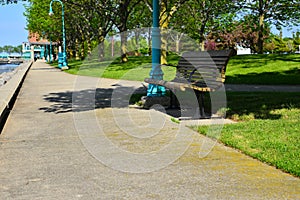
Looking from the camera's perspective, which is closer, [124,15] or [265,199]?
[265,199]

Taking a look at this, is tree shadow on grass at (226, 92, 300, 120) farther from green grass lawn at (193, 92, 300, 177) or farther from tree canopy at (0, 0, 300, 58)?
tree canopy at (0, 0, 300, 58)

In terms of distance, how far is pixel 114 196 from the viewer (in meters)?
3.85

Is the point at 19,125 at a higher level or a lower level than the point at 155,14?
lower

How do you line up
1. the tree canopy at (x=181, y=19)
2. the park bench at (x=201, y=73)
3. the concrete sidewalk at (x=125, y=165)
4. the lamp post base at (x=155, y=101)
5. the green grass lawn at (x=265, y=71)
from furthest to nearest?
the tree canopy at (x=181, y=19), the green grass lawn at (x=265, y=71), the lamp post base at (x=155, y=101), the park bench at (x=201, y=73), the concrete sidewalk at (x=125, y=165)

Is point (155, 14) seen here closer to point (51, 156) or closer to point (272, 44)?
point (51, 156)

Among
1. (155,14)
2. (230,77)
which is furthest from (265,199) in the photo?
(230,77)

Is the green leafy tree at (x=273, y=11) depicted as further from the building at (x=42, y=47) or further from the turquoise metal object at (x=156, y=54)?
the building at (x=42, y=47)

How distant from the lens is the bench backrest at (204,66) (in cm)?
755

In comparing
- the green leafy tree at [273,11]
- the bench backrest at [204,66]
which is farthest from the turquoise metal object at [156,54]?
the green leafy tree at [273,11]

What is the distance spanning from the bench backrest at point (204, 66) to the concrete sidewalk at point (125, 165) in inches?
45.9

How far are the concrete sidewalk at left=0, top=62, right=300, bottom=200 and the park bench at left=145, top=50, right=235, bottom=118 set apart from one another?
76cm

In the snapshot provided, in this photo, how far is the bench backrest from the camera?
7555 mm

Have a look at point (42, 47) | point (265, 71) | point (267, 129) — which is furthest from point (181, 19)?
point (42, 47)

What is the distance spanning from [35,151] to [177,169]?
2.01 metres
